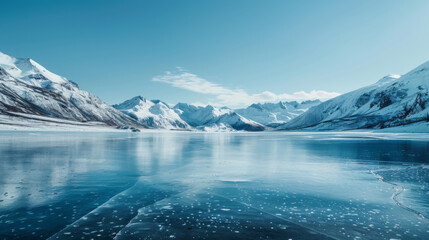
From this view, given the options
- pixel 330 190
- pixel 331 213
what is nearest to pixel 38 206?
pixel 331 213

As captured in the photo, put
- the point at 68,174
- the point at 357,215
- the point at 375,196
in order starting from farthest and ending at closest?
the point at 68,174 < the point at 375,196 < the point at 357,215

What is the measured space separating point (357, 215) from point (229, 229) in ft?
17.9

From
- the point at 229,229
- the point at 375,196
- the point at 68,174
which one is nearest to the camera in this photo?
the point at 229,229

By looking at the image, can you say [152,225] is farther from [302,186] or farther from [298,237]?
[302,186]

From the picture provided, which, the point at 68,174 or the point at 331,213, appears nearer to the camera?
the point at 331,213

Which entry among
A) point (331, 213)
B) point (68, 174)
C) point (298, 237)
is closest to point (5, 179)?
point (68, 174)

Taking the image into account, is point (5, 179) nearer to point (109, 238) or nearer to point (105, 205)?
point (105, 205)

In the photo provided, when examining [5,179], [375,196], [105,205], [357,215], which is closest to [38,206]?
[105,205]

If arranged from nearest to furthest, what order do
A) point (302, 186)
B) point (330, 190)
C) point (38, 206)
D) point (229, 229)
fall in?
point (229, 229) < point (38, 206) < point (330, 190) < point (302, 186)

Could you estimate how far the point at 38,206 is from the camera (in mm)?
11086

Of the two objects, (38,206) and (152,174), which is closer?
(38,206)

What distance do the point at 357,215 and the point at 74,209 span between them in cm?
1179

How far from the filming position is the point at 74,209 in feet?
35.6

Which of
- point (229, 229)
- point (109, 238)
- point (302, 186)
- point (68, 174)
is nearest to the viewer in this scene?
point (109, 238)
